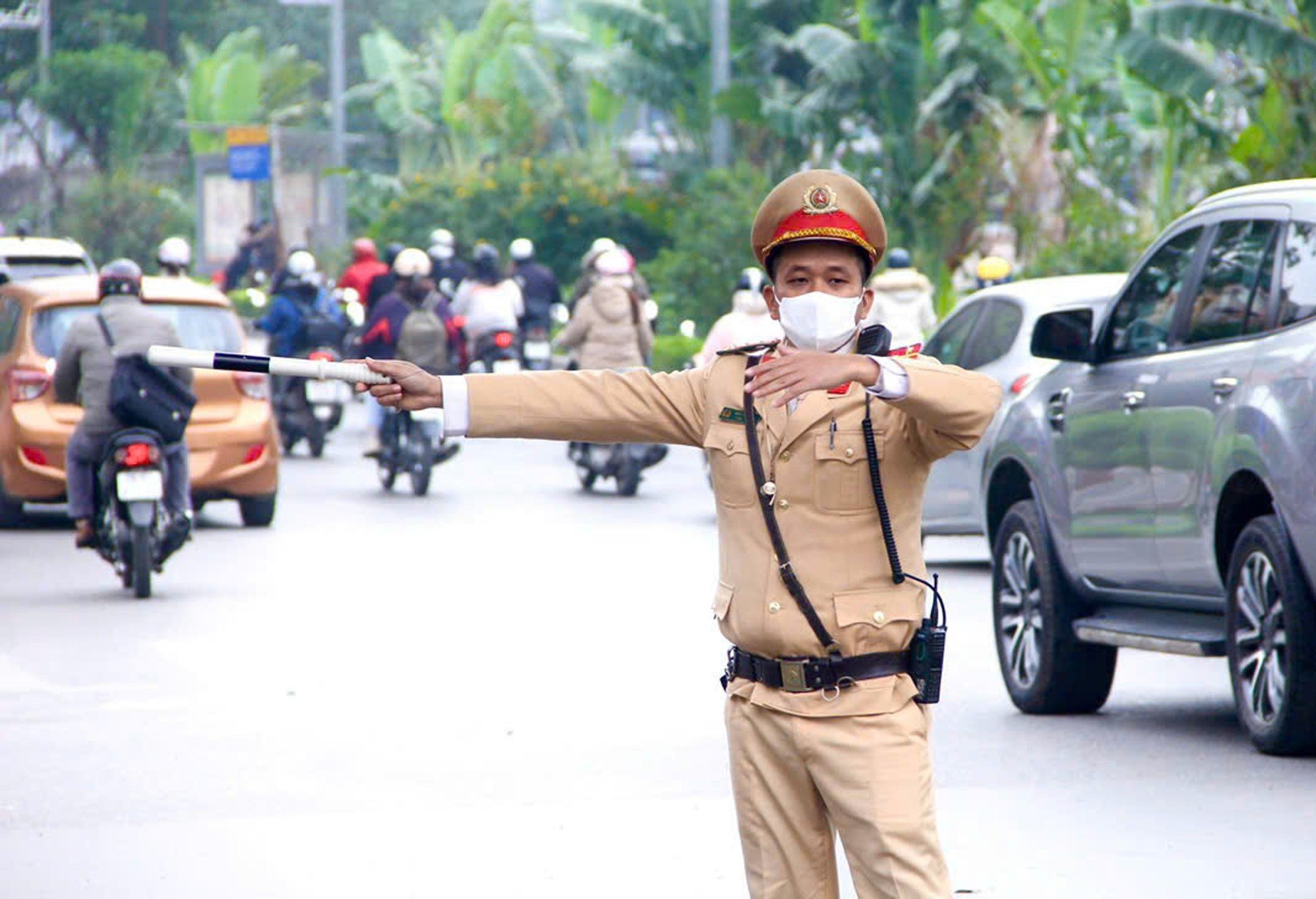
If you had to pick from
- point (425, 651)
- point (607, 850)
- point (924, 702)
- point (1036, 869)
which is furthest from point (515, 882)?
point (425, 651)

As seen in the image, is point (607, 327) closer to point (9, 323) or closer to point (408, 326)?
point (408, 326)

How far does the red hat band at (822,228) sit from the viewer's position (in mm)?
4262

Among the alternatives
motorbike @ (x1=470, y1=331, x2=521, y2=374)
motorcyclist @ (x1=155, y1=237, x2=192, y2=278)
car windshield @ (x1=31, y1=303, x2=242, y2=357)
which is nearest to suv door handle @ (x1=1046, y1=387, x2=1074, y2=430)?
car windshield @ (x1=31, y1=303, x2=242, y2=357)

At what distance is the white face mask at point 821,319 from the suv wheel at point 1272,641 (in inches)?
162

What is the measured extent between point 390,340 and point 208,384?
12.2 ft

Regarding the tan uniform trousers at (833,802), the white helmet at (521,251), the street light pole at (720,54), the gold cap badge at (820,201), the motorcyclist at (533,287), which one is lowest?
the motorcyclist at (533,287)

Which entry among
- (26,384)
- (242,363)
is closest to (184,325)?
(26,384)

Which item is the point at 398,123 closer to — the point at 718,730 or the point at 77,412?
the point at 77,412

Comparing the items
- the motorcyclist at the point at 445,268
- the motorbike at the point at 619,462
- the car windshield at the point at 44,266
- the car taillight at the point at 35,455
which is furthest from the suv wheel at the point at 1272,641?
the car windshield at the point at 44,266

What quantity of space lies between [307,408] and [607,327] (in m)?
4.85

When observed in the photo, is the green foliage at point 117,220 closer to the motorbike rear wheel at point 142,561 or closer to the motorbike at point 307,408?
the motorbike at point 307,408

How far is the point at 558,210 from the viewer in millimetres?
42344

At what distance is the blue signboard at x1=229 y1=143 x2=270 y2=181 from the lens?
143ft

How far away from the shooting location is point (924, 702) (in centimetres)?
443
